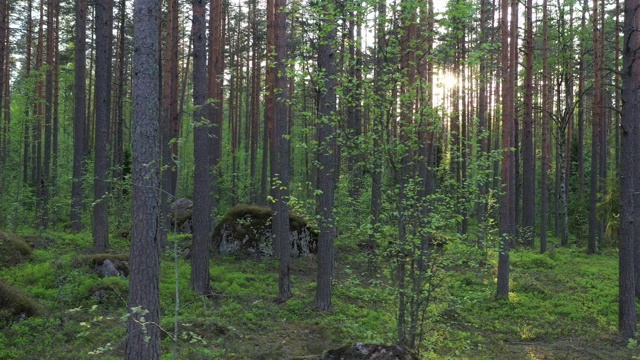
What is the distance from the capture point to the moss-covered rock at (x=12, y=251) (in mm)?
12023

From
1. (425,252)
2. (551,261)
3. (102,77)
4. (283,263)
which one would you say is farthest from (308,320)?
(551,261)

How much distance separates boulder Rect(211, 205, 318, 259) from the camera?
51.8 ft

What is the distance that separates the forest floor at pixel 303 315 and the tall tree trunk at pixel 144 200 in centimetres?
44

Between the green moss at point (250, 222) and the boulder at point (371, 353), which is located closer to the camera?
the boulder at point (371, 353)

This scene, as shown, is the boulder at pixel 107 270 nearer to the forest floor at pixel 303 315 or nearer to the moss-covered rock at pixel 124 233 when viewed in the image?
the forest floor at pixel 303 315

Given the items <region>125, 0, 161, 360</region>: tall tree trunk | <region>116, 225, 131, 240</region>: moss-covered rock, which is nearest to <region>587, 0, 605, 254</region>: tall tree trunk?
<region>125, 0, 161, 360</region>: tall tree trunk

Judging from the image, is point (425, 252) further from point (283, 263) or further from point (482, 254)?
point (283, 263)

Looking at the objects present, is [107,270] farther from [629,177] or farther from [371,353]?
[629,177]

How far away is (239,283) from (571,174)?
88.0 ft

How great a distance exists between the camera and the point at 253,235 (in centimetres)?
1596

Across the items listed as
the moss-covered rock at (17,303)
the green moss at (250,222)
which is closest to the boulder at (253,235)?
the green moss at (250,222)

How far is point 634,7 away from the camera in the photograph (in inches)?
379

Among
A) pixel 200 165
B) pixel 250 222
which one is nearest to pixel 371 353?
A: pixel 200 165

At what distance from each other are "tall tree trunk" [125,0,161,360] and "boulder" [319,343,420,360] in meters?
2.14
